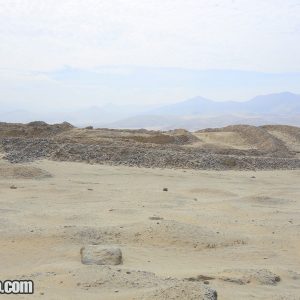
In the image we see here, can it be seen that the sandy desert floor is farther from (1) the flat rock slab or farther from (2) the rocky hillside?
(2) the rocky hillside

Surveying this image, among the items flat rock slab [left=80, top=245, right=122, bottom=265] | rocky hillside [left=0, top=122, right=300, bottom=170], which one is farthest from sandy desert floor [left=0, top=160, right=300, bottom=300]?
rocky hillside [left=0, top=122, right=300, bottom=170]

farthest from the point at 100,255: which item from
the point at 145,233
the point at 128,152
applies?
the point at 128,152

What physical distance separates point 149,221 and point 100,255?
1.95m

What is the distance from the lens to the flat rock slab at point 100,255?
4.86m

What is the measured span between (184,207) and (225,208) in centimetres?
74

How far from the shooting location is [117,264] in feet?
16.1

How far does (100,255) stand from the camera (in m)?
4.99

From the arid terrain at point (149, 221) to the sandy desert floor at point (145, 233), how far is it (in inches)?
0.7

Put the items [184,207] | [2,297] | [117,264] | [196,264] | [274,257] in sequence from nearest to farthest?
[2,297], [117,264], [196,264], [274,257], [184,207]

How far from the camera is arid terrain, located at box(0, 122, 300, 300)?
4422 millimetres

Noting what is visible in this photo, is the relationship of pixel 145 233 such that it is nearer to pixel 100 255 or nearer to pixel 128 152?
pixel 100 255

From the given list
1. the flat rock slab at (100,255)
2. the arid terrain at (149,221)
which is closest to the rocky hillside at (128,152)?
the arid terrain at (149,221)

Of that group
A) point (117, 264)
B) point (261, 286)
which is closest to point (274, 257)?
point (261, 286)

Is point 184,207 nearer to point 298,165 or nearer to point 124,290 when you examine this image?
point 124,290
